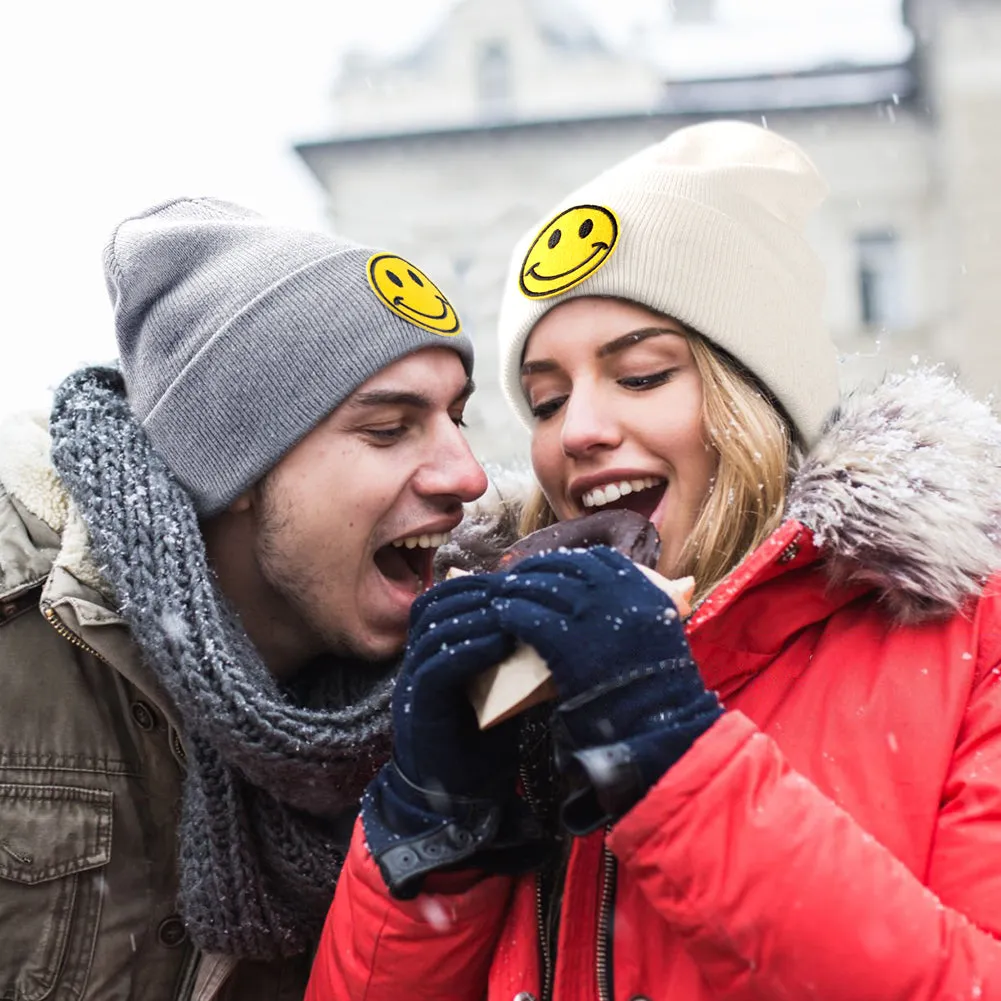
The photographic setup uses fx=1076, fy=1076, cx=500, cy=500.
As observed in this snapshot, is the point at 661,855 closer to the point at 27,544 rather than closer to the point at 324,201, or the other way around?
the point at 27,544

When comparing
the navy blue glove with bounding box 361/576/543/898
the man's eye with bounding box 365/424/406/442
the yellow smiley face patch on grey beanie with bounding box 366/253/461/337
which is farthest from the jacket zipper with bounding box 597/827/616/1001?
the yellow smiley face patch on grey beanie with bounding box 366/253/461/337

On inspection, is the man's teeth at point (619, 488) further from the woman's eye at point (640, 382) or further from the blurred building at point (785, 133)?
the blurred building at point (785, 133)

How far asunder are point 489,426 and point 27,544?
13.6 m

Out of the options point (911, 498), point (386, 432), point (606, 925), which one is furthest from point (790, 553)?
point (386, 432)

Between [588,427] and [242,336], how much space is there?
902 millimetres

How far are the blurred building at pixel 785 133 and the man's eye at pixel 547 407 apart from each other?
13.9m

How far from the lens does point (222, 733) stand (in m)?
2.24

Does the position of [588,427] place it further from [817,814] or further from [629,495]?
[817,814]

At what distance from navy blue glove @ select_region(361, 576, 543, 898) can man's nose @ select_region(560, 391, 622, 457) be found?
541mm

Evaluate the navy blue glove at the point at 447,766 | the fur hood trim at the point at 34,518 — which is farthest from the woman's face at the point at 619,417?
the fur hood trim at the point at 34,518

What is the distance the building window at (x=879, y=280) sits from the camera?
58.8 ft

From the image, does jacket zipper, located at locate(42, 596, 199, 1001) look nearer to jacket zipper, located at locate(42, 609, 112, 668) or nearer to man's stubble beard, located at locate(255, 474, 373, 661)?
jacket zipper, located at locate(42, 609, 112, 668)

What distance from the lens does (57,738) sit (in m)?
2.38

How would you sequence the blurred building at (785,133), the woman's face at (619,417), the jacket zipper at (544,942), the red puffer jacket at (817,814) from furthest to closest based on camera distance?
the blurred building at (785,133) < the woman's face at (619,417) < the jacket zipper at (544,942) < the red puffer jacket at (817,814)
